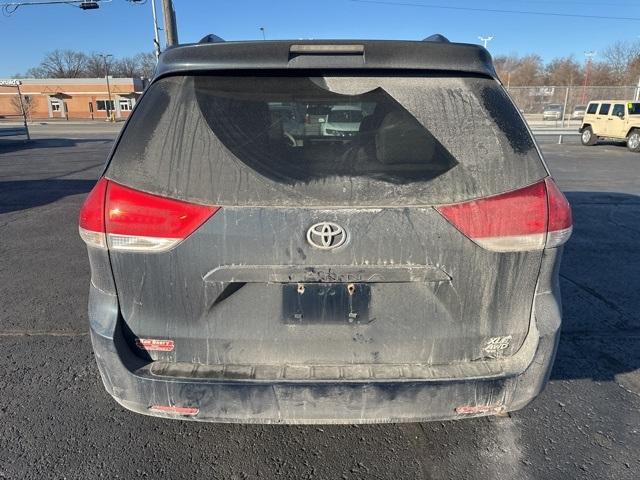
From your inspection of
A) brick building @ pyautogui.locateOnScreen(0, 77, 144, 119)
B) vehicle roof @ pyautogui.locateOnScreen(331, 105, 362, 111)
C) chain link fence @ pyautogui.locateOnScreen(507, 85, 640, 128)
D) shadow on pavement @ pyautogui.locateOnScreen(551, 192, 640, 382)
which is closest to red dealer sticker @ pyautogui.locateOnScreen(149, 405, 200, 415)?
vehicle roof @ pyautogui.locateOnScreen(331, 105, 362, 111)

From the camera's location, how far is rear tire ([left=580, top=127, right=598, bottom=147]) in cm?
2122

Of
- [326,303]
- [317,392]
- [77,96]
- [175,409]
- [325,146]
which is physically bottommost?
[175,409]

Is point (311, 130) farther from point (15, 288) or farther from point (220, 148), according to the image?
point (15, 288)

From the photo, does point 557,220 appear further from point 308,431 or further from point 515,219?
point 308,431

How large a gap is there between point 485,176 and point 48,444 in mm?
2532

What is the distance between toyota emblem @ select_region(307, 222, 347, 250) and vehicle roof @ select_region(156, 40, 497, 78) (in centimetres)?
66

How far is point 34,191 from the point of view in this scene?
30.8ft

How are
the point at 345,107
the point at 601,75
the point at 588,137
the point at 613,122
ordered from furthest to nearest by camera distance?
the point at 601,75, the point at 588,137, the point at 613,122, the point at 345,107

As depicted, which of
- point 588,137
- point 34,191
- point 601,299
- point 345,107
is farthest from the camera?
point 588,137

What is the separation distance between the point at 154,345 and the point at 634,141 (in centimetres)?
2242

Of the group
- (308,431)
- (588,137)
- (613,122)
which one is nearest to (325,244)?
(308,431)

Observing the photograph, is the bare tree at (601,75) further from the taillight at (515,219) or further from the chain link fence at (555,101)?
the taillight at (515,219)

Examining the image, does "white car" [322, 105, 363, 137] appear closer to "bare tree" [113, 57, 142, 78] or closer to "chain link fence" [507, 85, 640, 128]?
"chain link fence" [507, 85, 640, 128]

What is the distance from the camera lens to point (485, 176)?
5.90 ft
